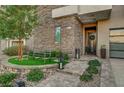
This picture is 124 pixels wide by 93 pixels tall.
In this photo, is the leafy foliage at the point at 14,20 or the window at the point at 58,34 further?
the window at the point at 58,34

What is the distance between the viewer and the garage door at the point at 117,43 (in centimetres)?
1156

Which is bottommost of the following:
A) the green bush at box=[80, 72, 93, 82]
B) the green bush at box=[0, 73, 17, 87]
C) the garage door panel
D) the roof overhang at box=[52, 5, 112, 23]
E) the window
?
the green bush at box=[0, 73, 17, 87]

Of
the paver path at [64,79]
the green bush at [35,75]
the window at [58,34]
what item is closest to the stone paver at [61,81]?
the paver path at [64,79]

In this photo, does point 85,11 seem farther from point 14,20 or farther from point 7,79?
point 7,79

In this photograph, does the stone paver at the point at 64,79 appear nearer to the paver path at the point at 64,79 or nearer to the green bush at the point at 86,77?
the paver path at the point at 64,79

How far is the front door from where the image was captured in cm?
1444

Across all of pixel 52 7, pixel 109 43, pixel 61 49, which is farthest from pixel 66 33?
pixel 109 43

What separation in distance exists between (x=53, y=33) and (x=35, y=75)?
6.09m

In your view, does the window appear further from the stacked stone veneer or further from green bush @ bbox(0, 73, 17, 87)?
green bush @ bbox(0, 73, 17, 87)

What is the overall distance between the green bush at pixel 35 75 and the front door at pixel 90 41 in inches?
312

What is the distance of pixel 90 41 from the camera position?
15.0 metres

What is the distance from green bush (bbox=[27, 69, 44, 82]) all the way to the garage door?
7030 millimetres

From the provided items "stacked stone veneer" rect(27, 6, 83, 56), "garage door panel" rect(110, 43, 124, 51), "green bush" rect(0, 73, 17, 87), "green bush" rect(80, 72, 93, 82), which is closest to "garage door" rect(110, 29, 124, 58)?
"garage door panel" rect(110, 43, 124, 51)

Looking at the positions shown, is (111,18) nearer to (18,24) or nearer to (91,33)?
(91,33)
